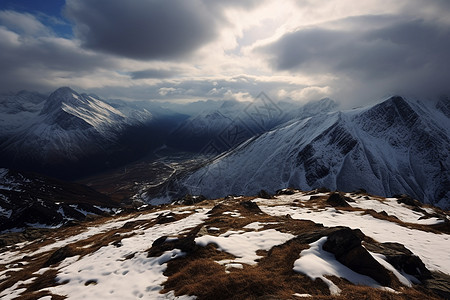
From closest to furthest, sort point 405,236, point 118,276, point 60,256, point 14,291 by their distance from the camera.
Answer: point 118,276, point 14,291, point 405,236, point 60,256

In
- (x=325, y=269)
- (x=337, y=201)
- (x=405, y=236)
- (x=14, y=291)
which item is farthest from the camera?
(x=337, y=201)

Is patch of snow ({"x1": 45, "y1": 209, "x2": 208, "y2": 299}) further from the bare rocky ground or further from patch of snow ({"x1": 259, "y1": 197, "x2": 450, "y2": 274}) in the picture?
patch of snow ({"x1": 259, "y1": 197, "x2": 450, "y2": 274})

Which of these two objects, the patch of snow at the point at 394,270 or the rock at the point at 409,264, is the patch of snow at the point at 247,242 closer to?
the patch of snow at the point at 394,270

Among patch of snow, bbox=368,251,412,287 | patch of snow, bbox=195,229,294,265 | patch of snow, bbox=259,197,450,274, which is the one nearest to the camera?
patch of snow, bbox=368,251,412,287

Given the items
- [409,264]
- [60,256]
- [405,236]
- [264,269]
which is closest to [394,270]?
[409,264]

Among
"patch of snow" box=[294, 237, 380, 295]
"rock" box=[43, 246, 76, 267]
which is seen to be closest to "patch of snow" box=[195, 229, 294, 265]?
"patch of snow" box=[294, 237, 380, 295]

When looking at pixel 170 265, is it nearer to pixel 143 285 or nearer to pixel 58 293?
pixel 143 285

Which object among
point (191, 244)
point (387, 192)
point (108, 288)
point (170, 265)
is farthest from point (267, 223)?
point (387, 192)

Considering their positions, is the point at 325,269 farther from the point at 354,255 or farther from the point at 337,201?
the point at 337,201

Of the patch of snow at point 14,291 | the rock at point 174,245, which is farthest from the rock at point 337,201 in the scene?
the patch of snow at point 14,291
